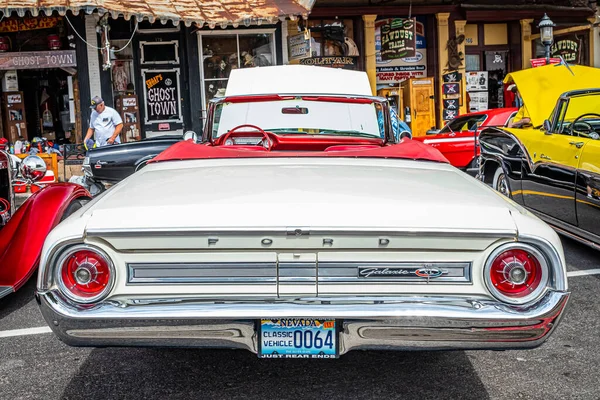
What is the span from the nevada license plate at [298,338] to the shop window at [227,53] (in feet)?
42.5

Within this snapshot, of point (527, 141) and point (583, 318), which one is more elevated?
point (527, 141)

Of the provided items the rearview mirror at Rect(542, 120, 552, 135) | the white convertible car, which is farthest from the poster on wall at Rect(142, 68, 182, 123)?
the white convertible car

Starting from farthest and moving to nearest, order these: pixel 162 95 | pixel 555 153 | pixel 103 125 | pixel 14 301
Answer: pixel 162 95 → pixel 103 125 → pixel 555 153 → pixel 14 301

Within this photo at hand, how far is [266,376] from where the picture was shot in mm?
3662

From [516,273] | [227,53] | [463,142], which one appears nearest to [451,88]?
[227,53]

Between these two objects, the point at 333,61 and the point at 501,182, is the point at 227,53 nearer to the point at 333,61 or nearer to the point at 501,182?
the point at 333,61

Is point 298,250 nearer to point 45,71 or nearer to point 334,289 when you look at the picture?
point 334,289

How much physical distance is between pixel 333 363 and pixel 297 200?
4.07 ft

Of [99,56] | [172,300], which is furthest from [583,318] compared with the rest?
[99,56]

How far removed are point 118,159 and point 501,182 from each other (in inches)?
183

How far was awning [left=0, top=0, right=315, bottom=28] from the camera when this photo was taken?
11161 millimetres

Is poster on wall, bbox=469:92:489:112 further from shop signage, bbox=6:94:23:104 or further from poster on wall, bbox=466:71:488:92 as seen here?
shop signage, bbox=6:94:23:104

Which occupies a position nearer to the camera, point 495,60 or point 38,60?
point 38,60

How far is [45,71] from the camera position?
1467 cm
